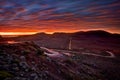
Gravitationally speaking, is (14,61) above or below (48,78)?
above

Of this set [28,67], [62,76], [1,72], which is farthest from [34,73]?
[62,76]

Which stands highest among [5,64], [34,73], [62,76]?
[5,64]

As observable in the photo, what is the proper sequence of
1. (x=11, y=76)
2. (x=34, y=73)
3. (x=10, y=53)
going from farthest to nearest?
1. (x=10, y=53)
2. (x=34, y=73)
3. (x=11, y=76)

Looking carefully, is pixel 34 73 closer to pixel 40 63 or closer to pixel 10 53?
pixel 40 63

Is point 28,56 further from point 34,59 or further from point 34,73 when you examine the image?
point 34,73

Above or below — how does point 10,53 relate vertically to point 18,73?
above

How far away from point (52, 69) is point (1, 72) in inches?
186

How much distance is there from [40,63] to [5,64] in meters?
3.06

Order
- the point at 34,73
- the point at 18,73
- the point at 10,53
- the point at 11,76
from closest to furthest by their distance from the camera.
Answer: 1. the point at 11,76
2. the point at 18,73
3. the point at 34,73
4. the point at 10,53

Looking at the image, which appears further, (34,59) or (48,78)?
(34,59)

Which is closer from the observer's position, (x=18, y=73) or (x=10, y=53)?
(x=18, y=73)

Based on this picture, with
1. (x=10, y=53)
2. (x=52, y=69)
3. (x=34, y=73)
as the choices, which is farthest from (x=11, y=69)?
(x=52, y=69)

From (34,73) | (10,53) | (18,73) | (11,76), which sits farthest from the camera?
(10,53)

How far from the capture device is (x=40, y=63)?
12.1 m
